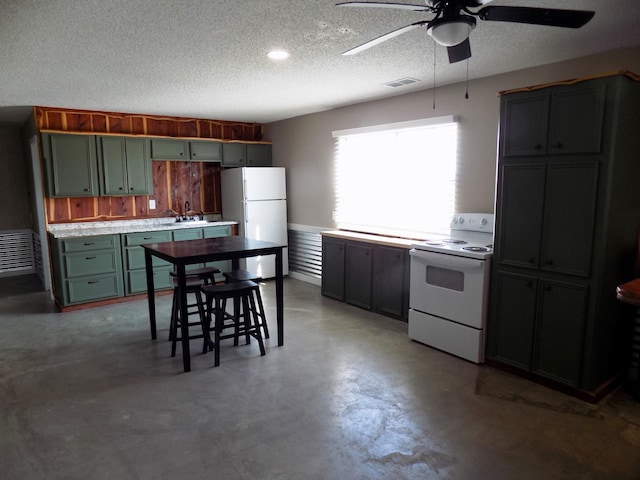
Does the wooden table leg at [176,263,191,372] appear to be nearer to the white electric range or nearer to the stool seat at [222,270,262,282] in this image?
the stool seat at [222,270,262,282]

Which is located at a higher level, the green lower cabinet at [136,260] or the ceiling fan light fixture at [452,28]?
the ceiling fan light fixture at [452,28]

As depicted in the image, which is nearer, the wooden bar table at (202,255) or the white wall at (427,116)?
the wooden bar table at (202,255)

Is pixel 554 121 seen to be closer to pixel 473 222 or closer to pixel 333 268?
pixel 473 222

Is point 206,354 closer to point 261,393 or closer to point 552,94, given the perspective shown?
point 261,393

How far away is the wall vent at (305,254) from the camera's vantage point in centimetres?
609

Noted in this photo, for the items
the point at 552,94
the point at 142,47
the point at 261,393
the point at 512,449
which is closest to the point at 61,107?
the point at 142,47

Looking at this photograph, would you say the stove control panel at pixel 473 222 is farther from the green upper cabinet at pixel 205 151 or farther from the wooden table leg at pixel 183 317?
the green upper cabinet at pixel 205 151

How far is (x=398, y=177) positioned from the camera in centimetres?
484

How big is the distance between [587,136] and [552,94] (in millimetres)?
371

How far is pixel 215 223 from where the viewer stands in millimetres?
6000

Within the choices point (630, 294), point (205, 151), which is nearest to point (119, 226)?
point (205, 151)

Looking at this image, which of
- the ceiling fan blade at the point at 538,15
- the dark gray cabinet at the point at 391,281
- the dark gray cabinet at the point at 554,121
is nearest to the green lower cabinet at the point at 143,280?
the dark gray cabinet at the point at 391,281

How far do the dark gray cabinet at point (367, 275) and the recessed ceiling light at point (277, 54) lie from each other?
218cm

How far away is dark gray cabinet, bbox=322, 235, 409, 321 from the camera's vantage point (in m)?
4.39
